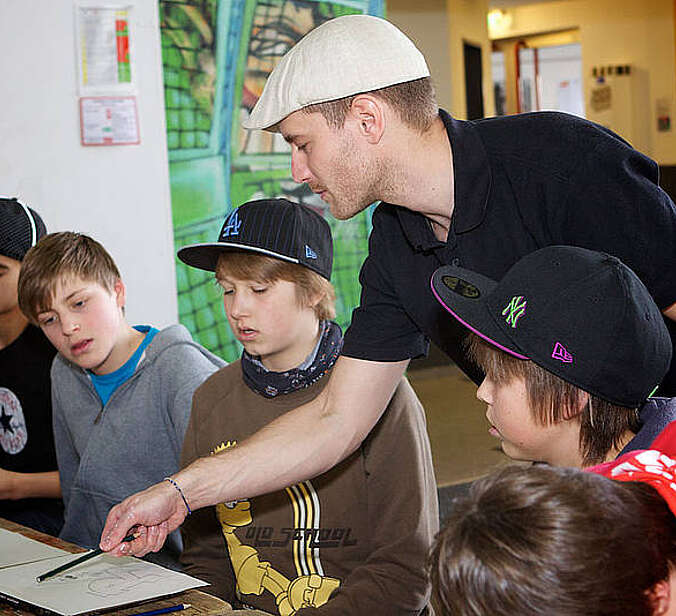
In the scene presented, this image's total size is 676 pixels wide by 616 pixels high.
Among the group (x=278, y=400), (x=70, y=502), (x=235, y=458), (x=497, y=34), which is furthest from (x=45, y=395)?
(x=497, y=34)

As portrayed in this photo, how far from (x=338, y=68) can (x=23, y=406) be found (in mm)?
1412

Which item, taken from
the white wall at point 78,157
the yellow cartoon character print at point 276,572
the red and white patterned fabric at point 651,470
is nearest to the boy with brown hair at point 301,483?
the yellow cartoon character print at point 276,572

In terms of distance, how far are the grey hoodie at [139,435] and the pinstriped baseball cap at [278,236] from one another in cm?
28

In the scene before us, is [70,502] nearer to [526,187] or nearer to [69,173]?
[526,187]

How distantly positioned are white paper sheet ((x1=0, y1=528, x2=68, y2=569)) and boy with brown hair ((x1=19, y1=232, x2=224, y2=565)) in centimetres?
38

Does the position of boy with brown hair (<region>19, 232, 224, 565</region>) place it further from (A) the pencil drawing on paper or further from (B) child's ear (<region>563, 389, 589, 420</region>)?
(B) child's ear (<region>563, 389, 589, 420</region>)

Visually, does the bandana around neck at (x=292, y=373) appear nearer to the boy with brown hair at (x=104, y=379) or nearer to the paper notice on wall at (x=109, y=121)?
the boy with brown hair at (x=104, y=379)

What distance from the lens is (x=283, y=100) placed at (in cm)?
170

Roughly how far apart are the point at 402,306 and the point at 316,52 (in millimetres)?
457

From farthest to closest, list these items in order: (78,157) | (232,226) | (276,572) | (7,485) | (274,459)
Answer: (78,157)
(7,485)
(232,226)
(276,572)
(274,459)

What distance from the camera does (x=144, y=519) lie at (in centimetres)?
162

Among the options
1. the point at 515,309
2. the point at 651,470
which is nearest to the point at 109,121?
the point at 515,309

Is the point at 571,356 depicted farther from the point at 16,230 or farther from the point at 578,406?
the point at 16,230

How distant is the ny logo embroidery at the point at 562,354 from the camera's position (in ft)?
4.34
